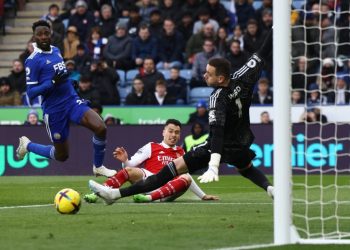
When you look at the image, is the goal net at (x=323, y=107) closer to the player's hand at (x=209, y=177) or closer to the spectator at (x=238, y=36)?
the spectator at (x=238, y=36)

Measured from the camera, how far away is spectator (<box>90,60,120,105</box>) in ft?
80.4

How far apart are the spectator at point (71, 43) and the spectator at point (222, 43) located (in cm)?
350

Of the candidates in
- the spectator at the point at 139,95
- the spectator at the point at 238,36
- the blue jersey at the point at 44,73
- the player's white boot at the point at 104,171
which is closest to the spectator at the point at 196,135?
the spectator at the point at 139,95

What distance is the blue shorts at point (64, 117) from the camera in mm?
15172

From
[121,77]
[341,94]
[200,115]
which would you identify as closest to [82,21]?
[121,77]

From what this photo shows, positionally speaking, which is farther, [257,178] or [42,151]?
[42,151]

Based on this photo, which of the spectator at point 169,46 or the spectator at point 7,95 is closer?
the spectator at point 7,95

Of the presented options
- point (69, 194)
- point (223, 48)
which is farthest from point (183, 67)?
point (69, 194)

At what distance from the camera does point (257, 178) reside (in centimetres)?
1265

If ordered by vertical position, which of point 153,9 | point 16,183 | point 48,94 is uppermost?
point 153,9

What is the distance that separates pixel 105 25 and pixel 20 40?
326cm

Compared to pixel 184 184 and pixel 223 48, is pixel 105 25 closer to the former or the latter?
pixel 223 48

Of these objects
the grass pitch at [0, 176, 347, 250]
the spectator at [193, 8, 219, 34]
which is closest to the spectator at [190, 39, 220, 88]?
the spectator at [193, 8, 219, 34]

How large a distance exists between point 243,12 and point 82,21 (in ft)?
13.7
